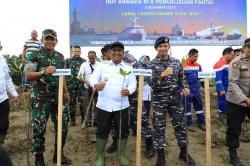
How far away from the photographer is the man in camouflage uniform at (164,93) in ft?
16.6

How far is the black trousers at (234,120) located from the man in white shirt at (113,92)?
1529 mm

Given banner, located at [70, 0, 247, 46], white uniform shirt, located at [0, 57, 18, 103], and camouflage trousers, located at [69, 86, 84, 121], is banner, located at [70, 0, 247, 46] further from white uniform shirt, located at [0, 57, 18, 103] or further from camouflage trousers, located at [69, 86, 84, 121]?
white uniform shirt, located at [0, 57, 18, 103]

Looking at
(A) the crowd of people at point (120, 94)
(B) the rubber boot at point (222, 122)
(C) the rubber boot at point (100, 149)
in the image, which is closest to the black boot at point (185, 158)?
(A) the crowd of people at point (120, 94)

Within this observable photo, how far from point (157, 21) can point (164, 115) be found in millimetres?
9164

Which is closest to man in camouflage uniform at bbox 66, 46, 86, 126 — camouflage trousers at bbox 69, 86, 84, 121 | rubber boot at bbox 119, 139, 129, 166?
camouflage trousers at bbox 69, 86, 84, 121

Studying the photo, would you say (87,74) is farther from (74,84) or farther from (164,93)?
(164,93)

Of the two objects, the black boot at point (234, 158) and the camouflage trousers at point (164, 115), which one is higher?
the camouflage trousers at point (164, 115)

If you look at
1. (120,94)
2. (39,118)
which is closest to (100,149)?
(120,94)

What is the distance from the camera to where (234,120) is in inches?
207

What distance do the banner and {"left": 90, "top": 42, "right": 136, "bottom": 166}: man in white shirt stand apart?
8482mm

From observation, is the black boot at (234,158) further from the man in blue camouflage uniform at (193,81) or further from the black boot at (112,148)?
the man in blue camouflage uniform at (193,81)

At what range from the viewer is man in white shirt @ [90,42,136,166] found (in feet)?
16.0

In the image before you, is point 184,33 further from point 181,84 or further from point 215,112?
point 181,84

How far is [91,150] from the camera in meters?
6.23
